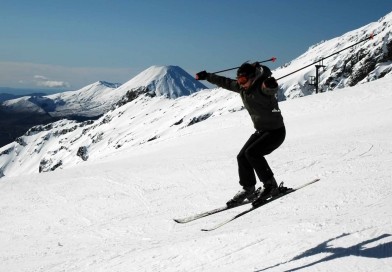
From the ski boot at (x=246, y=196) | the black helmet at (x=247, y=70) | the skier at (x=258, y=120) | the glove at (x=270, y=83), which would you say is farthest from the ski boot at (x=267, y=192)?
the black helmet at (x=247, y=70)

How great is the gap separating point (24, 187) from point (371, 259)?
12757mm

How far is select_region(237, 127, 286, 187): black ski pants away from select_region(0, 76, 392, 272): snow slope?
0.87 m

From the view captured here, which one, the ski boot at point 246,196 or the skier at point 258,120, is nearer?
the skier at point 258,120

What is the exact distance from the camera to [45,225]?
1048 cm

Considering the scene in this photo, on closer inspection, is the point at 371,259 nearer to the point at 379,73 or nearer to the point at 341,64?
the point at 379,73

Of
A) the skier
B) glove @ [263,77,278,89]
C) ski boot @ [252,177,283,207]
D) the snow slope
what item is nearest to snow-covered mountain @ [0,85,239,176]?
the snow slope

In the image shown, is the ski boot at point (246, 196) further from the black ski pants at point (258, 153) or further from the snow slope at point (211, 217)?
the snow slope at point (211, 217)

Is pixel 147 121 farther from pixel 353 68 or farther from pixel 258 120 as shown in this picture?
pixel 258 120

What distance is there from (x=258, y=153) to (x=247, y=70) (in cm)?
144

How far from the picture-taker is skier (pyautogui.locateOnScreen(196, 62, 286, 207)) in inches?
266

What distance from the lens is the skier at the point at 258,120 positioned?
266 inches

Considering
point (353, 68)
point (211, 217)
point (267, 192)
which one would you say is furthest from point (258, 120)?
point (353, 68)

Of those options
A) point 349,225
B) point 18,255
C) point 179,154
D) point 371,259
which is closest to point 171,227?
point 18,255

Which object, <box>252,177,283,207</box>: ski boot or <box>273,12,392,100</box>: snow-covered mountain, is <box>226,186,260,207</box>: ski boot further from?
<box>273,12,392,100</box>: snow-covered mountain
